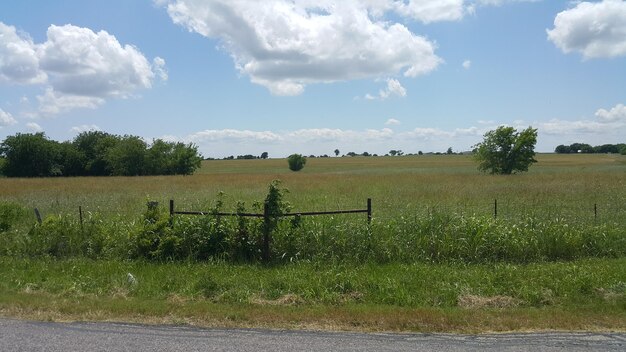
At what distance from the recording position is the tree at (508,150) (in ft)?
189

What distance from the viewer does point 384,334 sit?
5.44m

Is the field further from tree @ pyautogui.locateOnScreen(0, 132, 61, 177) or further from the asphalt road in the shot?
tree @ pyautogui.locateOnScreen(0, 132, 61, 177)

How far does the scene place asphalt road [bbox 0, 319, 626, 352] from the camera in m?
4.92

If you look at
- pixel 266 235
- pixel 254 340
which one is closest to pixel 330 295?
pixel 254 340

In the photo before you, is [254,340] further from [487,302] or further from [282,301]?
[487,302]

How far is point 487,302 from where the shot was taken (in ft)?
22.3

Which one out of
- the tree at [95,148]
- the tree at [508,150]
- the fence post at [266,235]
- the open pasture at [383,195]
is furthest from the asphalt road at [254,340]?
the tree at [95,148]

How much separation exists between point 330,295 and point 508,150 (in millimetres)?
57536

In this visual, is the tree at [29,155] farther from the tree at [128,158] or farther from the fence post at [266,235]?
the fence post at [266,235]

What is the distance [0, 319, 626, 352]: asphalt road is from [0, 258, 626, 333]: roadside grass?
11.7 inches

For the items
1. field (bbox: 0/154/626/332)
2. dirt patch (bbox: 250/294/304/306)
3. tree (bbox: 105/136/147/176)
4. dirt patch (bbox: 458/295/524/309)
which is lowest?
dirt patch (bbox: 458/295/524/309)

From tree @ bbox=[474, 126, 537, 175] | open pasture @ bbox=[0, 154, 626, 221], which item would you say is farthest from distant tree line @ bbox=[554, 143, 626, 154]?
open pasture @ bbox=[0, 154, 626, 221]

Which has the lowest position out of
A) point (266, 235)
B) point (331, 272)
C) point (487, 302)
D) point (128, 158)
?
point (487, 302)

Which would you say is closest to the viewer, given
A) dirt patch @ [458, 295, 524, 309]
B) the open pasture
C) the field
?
the field
